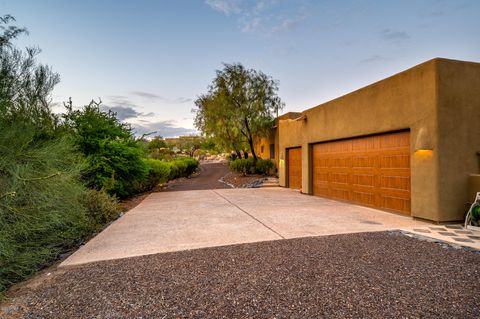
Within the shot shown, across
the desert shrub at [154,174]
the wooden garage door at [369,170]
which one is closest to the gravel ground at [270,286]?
the wooden garage door at [369,170]

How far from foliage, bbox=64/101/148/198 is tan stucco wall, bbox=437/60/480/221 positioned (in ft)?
31.5

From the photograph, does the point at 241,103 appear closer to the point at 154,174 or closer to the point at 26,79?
the point at 154,174

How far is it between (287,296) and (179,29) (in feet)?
39.5

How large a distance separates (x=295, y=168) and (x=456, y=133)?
7675mm

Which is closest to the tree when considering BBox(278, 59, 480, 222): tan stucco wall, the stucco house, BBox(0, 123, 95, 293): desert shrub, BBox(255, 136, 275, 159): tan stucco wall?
BBox(255, 136, 275, 159): tan stucco wall

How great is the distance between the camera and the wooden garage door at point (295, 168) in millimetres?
12697

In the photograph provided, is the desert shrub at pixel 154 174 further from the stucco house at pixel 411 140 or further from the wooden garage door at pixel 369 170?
the stucco house at pixel 411 140

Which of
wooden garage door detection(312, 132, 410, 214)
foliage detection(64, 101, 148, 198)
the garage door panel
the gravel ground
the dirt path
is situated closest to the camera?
the gravel ground

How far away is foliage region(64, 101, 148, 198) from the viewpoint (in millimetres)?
9062

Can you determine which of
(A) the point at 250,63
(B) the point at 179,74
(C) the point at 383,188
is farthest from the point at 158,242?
(A) the point at 250,63

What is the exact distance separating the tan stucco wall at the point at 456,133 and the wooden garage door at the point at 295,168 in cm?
690

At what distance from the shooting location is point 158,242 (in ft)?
15.3

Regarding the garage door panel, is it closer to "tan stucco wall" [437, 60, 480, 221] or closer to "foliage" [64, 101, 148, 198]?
"tan stucco wall" [437, 60, 480, 221]

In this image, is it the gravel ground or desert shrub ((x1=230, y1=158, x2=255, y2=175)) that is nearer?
the gravel ground
